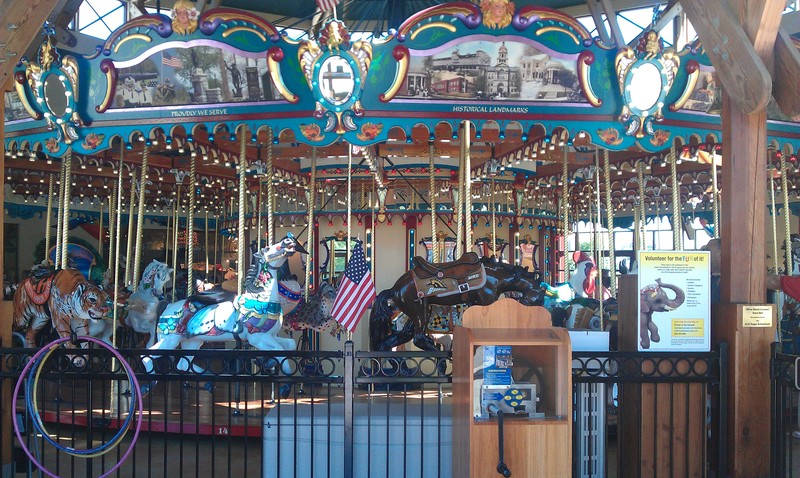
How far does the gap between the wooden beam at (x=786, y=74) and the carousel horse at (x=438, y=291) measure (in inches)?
159

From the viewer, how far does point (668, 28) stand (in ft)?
66.1

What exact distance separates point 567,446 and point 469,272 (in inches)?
189

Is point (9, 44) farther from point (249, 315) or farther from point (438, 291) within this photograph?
point (438, 291)

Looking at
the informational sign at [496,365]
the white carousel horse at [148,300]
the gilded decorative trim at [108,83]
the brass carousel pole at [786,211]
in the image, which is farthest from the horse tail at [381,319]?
the brass carousel pole at [786,211]

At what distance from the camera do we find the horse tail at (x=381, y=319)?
8.62 m

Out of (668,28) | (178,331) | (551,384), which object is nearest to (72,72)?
(178,331)

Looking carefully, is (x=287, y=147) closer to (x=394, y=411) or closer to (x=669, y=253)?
(x=394, y=411)

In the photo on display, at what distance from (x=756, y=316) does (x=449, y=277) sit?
3967 millimetres

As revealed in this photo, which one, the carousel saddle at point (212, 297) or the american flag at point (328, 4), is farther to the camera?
the carousel saddle at point (212, 297)

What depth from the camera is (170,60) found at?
6.25 m

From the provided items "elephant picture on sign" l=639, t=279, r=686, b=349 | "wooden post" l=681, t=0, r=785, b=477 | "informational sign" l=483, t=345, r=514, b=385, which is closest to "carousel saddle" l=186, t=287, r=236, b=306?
"elephant picture on sign" l=639, t=279, r=686, b=349

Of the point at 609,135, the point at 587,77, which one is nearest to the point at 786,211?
the point at 609,135

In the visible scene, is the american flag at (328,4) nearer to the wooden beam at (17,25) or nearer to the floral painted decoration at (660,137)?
the wooden beam at (17,25)

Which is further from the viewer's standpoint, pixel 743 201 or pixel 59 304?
pixel 59 304
